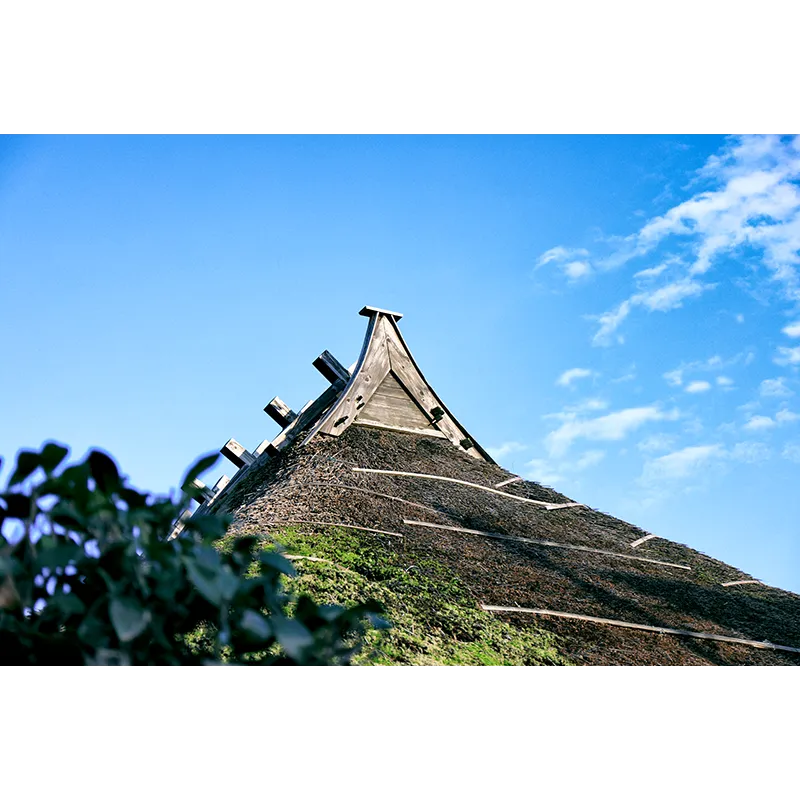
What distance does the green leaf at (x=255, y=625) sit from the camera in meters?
1.26

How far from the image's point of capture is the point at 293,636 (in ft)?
4.21

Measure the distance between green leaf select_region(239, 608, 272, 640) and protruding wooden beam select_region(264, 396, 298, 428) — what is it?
13.1 feet

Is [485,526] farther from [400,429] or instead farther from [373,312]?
[373,312]

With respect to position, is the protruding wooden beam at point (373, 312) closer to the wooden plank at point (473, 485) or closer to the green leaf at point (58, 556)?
the wooden plank at point (473, 485)

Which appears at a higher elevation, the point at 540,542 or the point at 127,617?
the point at 540,542

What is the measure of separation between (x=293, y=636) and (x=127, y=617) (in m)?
0.26

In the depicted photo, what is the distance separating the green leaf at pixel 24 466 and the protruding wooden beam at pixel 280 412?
3.79 meters

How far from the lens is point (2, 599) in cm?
134

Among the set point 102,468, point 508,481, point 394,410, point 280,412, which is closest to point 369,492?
point 280,412

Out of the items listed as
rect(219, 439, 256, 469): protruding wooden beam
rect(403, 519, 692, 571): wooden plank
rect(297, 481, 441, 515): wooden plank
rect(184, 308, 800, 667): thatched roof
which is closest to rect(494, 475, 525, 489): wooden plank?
rect(184, 308, 800, 667): thatched roof
